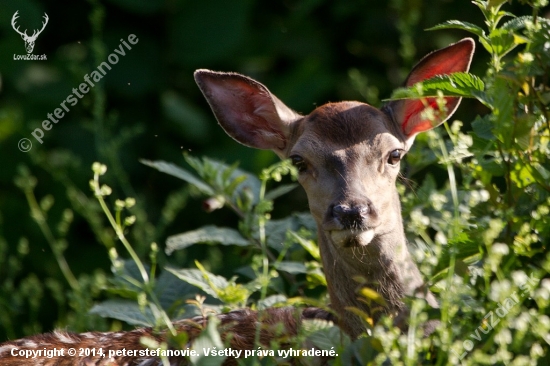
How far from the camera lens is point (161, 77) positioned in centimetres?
660

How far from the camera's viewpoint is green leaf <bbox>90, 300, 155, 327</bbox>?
11.0ft

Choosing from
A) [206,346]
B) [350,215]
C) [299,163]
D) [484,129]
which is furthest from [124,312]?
[484,129]

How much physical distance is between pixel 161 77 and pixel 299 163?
10.7 ft

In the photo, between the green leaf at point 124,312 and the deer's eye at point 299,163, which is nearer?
the green leaf at point 124,312

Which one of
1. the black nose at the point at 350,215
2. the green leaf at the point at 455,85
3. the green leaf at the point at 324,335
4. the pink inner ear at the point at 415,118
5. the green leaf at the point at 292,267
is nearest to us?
the green leaf at the point at 324,335

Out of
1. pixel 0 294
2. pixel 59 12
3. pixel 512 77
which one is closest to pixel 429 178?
pixel 512 77

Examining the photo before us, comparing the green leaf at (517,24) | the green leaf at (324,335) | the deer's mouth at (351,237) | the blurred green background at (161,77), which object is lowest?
the green leaf at (324,335)

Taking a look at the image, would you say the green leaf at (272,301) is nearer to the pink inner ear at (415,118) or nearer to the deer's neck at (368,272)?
the deer's neck at (368,272)

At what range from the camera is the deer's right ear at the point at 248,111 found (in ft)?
12.5

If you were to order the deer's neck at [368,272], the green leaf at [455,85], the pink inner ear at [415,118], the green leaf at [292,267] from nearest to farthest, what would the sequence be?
the green leaf at [455,85] → the deer's neck at [368,272] → the green leaf at [292,267] → the pink inner ear at [415,118]

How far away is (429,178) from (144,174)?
3.29 meters

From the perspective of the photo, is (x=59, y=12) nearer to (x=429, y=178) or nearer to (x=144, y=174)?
(x=144, y=174)

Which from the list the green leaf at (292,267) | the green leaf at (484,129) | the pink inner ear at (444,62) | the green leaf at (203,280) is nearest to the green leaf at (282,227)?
the green leaf at (292,267)

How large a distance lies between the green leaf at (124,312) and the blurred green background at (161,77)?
98.5 inches
